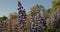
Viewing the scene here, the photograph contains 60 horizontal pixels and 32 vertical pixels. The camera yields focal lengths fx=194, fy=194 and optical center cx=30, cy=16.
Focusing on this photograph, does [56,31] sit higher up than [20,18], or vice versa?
[20,18]

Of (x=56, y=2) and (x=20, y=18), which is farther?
(x=56, y=2)

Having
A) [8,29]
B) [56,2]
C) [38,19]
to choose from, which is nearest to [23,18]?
[38,19]

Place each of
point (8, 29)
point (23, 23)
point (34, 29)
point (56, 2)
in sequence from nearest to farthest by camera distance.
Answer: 1. point (34, 29)
2. point (23, 23)
3. point (8, 29)
4. point (56, 2)

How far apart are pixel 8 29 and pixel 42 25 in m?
2.02

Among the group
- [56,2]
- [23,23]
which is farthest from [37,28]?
[56,2]

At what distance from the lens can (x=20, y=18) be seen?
4.22 meters

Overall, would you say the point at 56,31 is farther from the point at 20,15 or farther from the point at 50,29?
Answer: the point at 20,15

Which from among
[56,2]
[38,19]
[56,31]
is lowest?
[56,31]

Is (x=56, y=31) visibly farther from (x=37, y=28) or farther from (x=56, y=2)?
(x=56, y=2)

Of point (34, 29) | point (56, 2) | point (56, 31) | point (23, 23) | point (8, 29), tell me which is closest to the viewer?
point (34, 29)

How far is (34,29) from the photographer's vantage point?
3.80 m

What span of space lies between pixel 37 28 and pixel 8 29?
1.98 meters

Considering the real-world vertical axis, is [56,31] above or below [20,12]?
below

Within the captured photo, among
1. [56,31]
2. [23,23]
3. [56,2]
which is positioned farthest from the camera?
[56,2]
